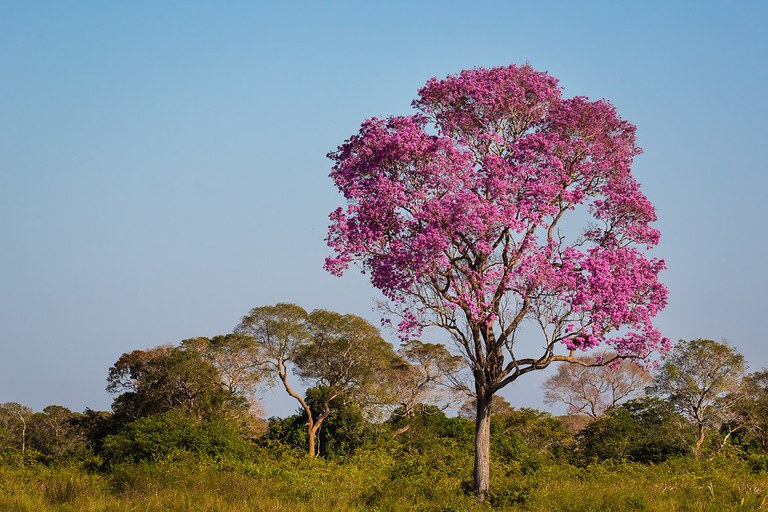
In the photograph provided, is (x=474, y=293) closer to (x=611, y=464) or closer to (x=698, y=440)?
(x=611, y=464)

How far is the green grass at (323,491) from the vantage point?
16203 millimetres

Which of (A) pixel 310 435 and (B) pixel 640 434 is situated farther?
(A) pixel 310 435

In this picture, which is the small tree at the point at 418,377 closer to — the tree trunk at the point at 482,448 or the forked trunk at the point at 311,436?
the forked trunk at the point at 311,436

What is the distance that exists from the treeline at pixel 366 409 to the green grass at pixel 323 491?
11.0 ft

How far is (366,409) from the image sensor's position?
1992 inches

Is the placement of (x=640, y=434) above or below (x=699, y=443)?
above

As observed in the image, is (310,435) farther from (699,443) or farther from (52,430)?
(52,430)

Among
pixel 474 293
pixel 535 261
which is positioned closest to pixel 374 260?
pixel 474 293

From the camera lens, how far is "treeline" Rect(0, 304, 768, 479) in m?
31.3

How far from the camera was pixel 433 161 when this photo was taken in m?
20.6

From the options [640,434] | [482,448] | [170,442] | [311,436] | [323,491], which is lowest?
[323,491]

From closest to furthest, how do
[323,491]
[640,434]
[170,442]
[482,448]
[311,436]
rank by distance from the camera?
[323,491] → [482,448] → [170,442] → [640,434] → [311,436]

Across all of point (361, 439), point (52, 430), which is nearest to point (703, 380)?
point (361, 439)

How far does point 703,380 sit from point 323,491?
26.8 metres
